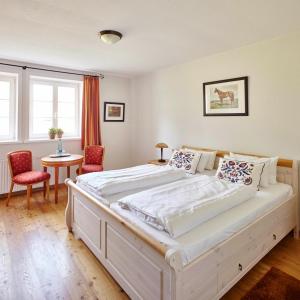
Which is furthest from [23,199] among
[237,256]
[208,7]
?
[208,7]

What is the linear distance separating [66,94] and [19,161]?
1651mm

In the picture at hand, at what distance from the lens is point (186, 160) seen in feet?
10.8

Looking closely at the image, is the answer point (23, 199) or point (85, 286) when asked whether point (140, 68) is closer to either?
point (23, 199)

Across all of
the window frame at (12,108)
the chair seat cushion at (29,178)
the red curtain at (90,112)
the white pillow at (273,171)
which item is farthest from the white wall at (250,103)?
the window frame at (12,108)

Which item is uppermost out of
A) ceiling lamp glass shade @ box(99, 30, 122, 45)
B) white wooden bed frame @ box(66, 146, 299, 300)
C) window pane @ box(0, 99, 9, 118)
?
ceiling lamp glass shade @ box(99, 30, 122, 45)

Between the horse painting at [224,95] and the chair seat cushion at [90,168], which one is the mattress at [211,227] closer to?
the horse painting at [224,95]

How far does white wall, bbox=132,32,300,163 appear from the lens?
268 centimetres

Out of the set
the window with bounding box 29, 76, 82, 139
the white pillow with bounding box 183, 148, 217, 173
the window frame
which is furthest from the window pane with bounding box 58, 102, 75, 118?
the white pillow with bounding box 183, 148, 217, 173

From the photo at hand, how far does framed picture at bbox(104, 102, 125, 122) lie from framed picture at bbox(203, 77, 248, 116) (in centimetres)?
211

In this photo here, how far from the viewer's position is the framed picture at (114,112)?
15.9ft

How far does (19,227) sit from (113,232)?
175cm

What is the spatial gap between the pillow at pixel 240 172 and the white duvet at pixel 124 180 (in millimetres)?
518

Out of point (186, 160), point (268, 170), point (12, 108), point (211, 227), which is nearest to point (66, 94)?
point (12, 108)

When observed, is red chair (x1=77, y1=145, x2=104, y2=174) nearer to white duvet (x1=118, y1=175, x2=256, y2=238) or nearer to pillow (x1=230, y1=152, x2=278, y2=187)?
white duvet (x1=118, y1=175, x2=256, y2=238)
